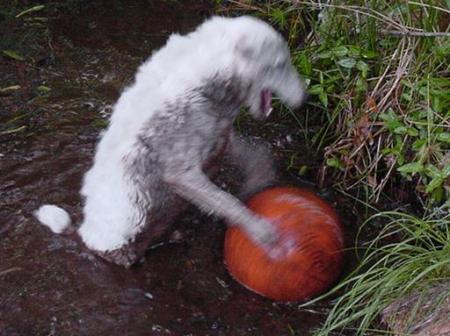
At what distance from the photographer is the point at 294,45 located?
5.51 m

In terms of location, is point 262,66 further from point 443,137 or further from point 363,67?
point 443,137

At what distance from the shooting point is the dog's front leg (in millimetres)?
3750

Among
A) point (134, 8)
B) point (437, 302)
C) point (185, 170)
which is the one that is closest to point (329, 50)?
point (185, 170)

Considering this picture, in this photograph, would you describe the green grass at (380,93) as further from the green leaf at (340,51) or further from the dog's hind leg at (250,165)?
the dog's hind leg at (250,165)

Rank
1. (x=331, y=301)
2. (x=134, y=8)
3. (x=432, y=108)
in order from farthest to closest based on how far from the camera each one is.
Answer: (x=134, y=8)
(x=432, y=108)
(x=331, y=301)

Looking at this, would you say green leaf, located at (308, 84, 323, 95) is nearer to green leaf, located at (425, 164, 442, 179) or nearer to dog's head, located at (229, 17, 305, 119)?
dog's head, located at (229, 17, 305, 119)

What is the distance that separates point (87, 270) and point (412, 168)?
178 centimetres

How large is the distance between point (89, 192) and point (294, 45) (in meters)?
2.04

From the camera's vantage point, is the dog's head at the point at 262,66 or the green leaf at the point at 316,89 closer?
the dog's head at the point at 262,66

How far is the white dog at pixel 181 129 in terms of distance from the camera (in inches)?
153

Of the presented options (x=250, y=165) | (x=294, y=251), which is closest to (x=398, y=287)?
(x=294, y=251)

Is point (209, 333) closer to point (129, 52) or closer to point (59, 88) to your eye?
point (59, 88)

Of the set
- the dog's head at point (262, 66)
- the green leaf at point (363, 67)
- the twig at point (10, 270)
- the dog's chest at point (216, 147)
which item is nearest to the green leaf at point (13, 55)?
the twig at point (10, 270)

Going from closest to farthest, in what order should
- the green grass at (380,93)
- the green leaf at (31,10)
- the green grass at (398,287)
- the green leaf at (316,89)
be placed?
the green grass at (398,287)
the green grass at (380,93)
the green leaf at (316,89)
the green leaf at (31,10)
